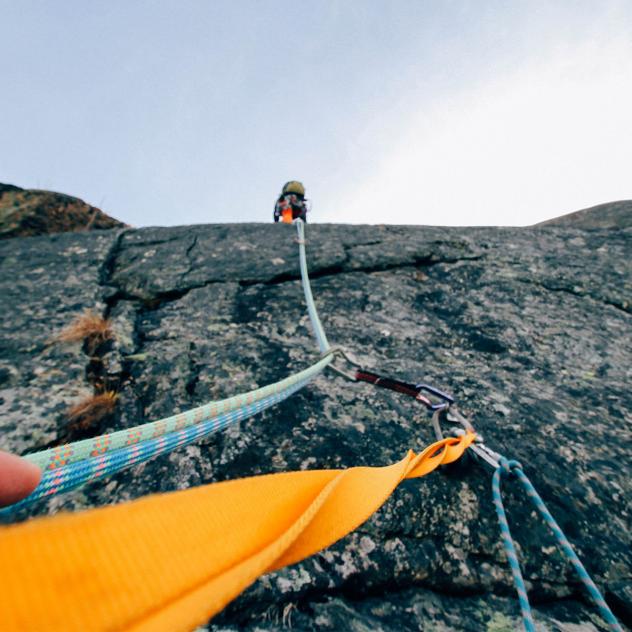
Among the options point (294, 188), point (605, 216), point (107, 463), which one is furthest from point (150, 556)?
point (294, 188)

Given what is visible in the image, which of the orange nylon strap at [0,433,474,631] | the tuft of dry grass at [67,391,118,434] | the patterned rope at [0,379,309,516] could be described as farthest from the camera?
the tuft of dry grass at [67,391,118,434]

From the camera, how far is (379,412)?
1532 millimetres

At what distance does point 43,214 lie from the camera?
3.25 meters

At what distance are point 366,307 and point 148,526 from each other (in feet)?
6.79

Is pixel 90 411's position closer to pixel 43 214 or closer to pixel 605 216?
pixel 43 214

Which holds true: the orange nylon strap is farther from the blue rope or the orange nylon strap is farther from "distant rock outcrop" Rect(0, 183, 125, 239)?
"distant rock outcrop" Rect(0, 183, 125, 239)

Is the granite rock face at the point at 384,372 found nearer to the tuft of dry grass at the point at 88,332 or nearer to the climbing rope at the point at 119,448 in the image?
the tuft of dry grass at the point at 88,332

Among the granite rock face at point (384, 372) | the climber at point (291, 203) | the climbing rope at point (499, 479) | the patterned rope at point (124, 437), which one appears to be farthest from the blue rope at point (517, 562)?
the climber at point (291, 203)

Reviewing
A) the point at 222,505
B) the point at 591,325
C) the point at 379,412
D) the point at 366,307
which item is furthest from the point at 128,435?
the point at 591,325

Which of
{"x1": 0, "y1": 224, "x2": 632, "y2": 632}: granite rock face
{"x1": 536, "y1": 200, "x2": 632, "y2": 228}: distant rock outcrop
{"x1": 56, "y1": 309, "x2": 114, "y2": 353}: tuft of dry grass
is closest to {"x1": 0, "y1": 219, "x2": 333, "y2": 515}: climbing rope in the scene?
{"x1": 0, "y1": 224, "x2": 632, "y2": 632}: granite rock face

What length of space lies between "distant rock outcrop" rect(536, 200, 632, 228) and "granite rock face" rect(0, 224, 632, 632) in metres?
0.44

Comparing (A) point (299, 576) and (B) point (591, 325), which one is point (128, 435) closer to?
(A) point (299, 576)

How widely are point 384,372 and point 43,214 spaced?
3.23 m

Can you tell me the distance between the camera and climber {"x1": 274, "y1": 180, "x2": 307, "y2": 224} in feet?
15.8
